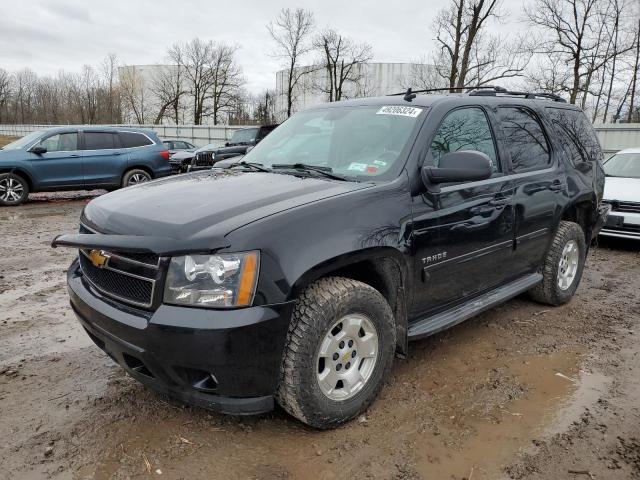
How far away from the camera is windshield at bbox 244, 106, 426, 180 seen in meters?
3.16

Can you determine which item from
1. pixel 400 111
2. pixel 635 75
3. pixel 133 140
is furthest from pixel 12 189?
pixel 635 75

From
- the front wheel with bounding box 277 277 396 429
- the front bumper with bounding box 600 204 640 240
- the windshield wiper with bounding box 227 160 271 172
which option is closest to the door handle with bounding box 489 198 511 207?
the front wheel with bounding box 277 277 396 429

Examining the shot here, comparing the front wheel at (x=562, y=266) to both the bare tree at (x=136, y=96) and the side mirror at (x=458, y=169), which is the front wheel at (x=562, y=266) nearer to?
the side mirror at (x=458, y=169)

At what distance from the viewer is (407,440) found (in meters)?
2.63

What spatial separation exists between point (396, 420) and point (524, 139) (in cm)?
262

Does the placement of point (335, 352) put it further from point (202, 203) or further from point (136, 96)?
point (136, 96)

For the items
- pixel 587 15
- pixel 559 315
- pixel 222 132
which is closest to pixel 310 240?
pixel 559 315

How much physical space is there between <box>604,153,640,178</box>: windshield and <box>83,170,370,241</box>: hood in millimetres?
7453

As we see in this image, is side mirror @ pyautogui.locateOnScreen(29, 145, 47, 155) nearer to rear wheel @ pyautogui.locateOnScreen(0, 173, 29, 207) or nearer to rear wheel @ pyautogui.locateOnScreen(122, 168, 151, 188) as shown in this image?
rear wheel @ pyautogui.locateOnScreen(0, 173, 29, 207)

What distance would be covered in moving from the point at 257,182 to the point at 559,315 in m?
3.25

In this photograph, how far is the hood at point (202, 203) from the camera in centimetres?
238

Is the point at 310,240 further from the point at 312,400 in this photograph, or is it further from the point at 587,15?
the point at 587,15

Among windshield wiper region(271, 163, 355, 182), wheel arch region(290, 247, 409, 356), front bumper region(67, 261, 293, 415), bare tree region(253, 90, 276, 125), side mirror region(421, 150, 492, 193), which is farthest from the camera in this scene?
bare tree region(253, 90, 276, 125)

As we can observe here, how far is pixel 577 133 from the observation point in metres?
4.86
